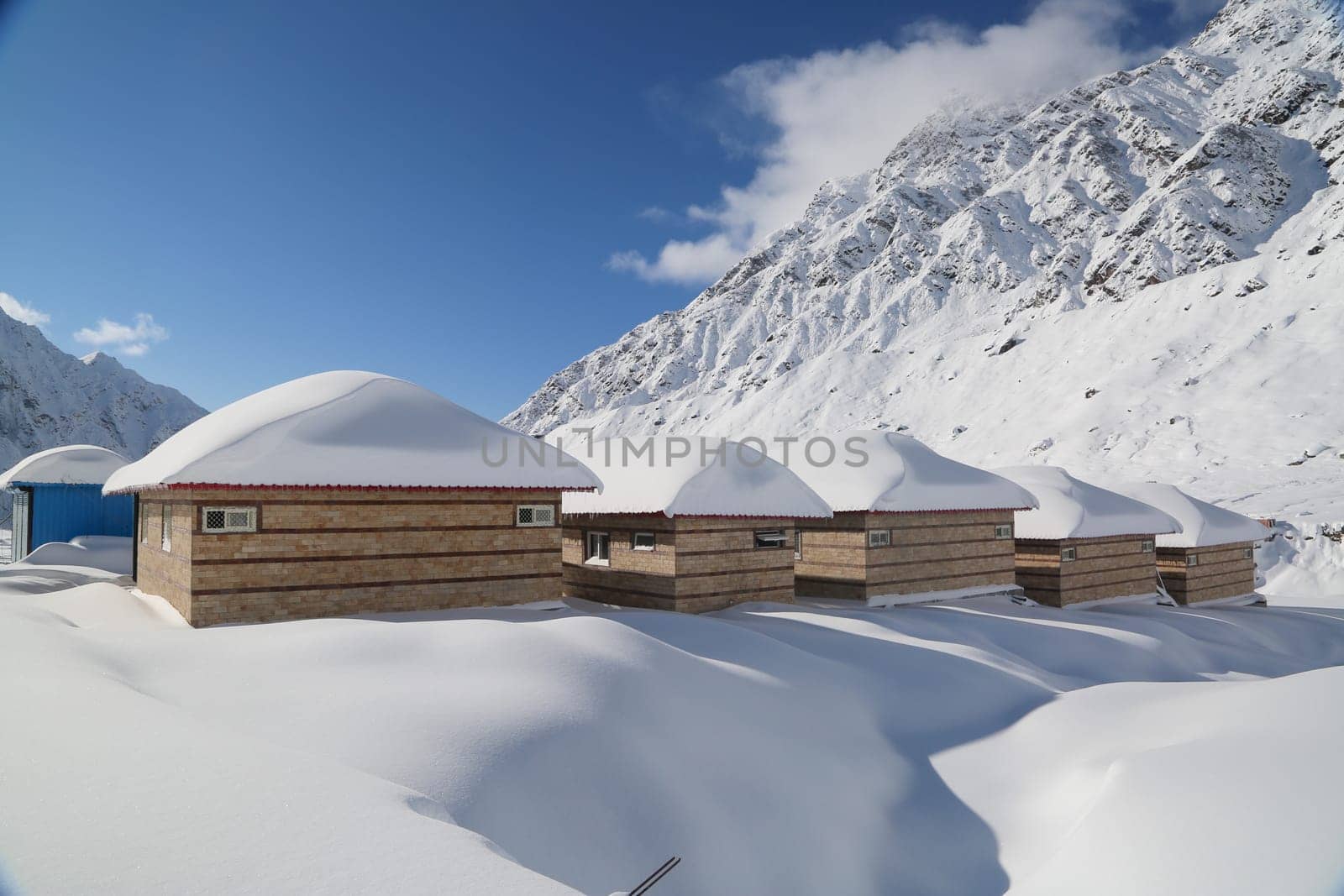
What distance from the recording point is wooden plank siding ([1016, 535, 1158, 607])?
16.2 metres

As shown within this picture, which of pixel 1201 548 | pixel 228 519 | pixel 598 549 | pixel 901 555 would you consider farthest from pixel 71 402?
pixel 1201 548

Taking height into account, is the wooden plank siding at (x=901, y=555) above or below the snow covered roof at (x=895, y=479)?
below

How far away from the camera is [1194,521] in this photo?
1870 centimetres

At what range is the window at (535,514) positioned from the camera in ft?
32.5

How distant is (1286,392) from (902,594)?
38999mm

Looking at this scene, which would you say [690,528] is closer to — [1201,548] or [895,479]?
[895,479]

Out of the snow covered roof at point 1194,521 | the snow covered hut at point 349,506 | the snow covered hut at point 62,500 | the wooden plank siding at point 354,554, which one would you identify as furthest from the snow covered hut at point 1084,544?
the snow covered hut at point 62,500

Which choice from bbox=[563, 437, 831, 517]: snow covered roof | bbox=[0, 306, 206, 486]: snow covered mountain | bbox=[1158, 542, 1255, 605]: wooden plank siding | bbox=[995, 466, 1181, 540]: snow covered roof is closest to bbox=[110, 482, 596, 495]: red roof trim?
bbox=[563, 437, 831, 517]: snow covered roof

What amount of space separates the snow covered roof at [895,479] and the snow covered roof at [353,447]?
611 cm

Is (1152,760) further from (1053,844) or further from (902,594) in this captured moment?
(902,594)

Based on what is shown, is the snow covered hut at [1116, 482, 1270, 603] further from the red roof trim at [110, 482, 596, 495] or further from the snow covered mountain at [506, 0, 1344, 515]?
the red roof trim at [110, 482, 596, 495]

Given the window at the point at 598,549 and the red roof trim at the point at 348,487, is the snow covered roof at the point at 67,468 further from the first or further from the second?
the window at the point at 598,549

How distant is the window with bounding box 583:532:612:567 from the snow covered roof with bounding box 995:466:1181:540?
9.79 metres

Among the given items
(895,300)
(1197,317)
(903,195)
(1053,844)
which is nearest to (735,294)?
(903,195)
